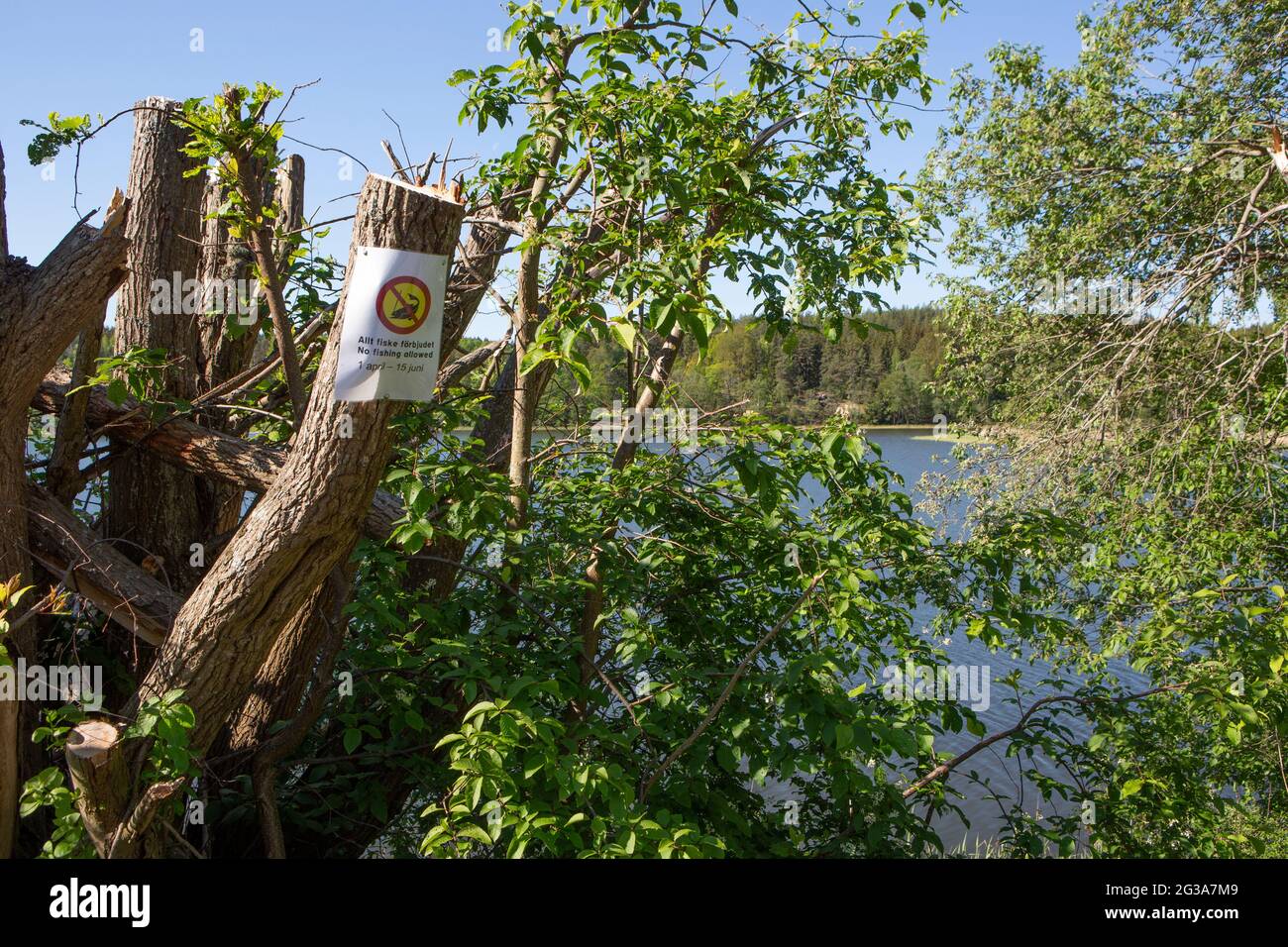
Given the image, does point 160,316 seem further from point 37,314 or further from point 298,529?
point 298,529

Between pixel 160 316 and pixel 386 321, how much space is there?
7.53ft

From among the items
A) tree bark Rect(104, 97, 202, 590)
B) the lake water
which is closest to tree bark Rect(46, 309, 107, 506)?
tree bark Rect(104, 97, 202, 590)

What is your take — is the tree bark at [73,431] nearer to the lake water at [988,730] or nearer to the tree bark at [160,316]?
the tree bark at [160,316]

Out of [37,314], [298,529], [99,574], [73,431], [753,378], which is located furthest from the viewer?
[753,378]

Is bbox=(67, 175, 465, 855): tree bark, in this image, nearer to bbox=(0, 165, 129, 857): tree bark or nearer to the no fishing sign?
the no fishing sign

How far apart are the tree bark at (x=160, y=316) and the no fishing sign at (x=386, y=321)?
2.04 metres

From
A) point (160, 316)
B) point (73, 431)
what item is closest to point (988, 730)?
point (160, 316)

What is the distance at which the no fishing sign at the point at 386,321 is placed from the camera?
9.14ft

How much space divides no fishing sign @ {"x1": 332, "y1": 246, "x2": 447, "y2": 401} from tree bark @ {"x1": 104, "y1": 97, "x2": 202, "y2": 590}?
6.69ft

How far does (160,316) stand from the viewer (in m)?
4.50

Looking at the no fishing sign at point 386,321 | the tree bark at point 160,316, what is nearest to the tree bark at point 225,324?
the tree bark at point 160,316

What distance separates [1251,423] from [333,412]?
6575mm
